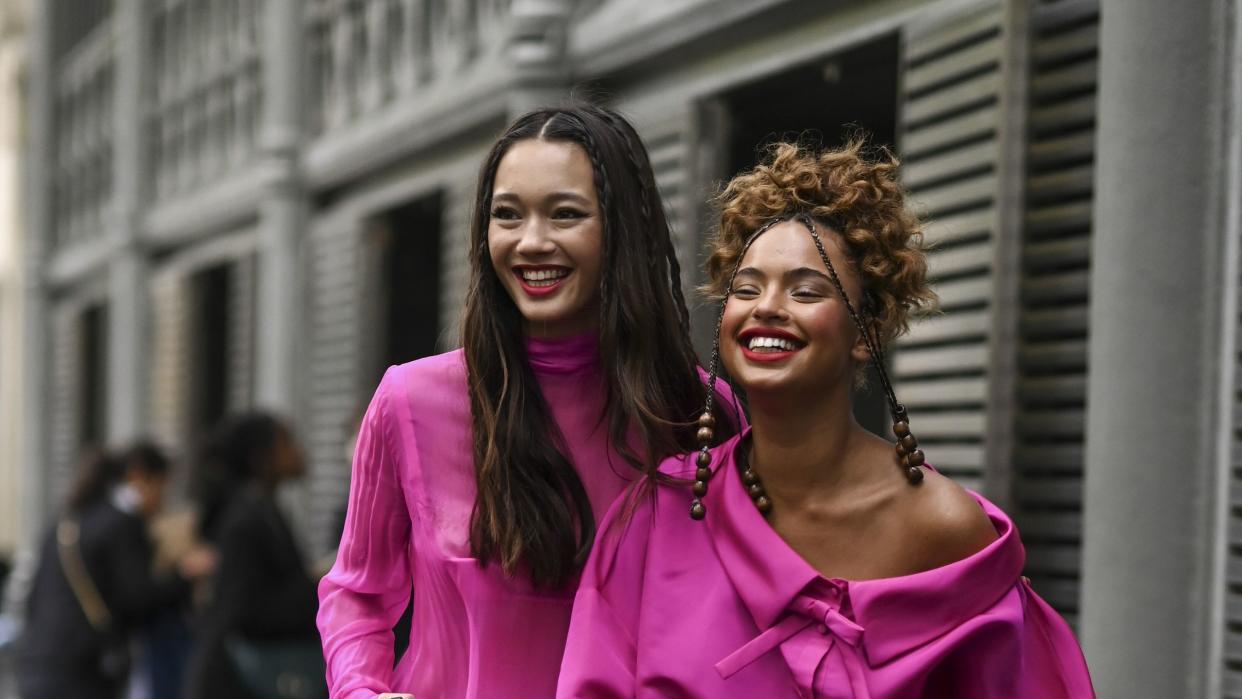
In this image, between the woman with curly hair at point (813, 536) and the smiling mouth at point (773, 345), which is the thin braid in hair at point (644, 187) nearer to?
the woman with curly hair at point (813, 536)

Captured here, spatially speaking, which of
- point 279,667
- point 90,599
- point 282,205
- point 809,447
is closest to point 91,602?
point 90,599

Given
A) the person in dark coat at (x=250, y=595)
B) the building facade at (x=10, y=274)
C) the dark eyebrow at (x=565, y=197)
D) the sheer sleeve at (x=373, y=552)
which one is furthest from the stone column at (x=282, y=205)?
the building facade at (x=10, y=274)

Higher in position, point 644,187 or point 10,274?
point 10,274

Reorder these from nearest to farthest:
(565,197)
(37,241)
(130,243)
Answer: (565,197), (130,243), (37,241)

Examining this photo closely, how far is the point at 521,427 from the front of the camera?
124 inches

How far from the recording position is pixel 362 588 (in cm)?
328

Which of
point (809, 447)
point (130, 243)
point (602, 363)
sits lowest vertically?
point (809, 447)

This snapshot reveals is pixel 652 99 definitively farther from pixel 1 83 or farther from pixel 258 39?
pixel 1 83

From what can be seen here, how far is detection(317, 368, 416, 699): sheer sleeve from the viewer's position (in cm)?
327

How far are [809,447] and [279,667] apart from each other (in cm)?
460

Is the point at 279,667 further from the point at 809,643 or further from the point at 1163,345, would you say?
the point at 809,643

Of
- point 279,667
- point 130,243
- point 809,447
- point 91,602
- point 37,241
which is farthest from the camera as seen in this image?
point 37,241

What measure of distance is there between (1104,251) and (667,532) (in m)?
1.97

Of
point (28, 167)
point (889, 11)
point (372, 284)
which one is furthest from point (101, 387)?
point (889, 11)
